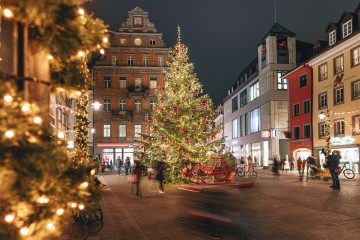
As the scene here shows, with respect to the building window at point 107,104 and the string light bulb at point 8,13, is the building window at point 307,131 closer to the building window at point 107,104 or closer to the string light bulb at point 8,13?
the building window at point 107,104

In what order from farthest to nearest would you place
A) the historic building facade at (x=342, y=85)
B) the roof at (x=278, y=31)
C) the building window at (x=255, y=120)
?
the building window at (x=255, y=120) < the roof at (x=278, y=31) < the historic building facade at (x=342, y=85)

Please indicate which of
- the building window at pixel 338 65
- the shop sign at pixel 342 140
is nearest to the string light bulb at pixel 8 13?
the shop sign at pixel 342 140

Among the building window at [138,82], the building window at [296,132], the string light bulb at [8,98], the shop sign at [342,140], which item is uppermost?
the building window at [138,82]

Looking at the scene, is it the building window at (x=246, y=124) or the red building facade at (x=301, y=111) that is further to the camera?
the building window at (x=246, y=124)

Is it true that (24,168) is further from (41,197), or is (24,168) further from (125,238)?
(125,238)

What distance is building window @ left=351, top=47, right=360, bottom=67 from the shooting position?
34312mm

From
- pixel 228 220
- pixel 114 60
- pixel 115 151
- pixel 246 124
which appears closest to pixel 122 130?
pixel 115 151

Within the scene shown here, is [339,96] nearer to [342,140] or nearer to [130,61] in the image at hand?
[342,140]

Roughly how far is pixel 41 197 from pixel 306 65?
4277cm

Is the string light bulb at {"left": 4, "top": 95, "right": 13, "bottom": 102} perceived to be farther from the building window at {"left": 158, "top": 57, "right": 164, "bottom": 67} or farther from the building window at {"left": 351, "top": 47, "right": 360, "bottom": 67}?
the building window at {"left": 158, "top": 57, "right": 164, "bottom": 67}

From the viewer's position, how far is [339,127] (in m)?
37.5

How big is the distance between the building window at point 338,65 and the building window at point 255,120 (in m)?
21.7

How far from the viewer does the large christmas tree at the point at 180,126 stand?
86.5 ft

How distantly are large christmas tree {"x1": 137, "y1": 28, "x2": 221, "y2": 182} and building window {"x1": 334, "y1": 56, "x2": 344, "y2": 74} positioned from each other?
15.9 meters
